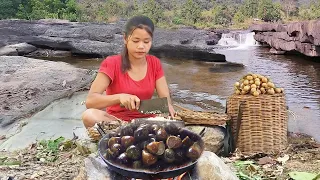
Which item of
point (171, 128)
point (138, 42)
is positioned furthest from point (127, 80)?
point (171, 128)

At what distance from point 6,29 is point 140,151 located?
21.3 metres

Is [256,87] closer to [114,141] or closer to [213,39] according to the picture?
[114,141]

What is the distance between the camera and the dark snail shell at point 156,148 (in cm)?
197

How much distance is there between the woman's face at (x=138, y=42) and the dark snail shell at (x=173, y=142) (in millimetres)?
1111

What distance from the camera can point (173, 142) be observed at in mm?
2027

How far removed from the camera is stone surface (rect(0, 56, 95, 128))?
6.36m

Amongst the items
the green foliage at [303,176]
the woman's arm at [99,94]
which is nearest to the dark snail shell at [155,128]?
the woman's arm at [99,94]

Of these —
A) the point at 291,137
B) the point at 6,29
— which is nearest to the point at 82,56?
the point at 6,29

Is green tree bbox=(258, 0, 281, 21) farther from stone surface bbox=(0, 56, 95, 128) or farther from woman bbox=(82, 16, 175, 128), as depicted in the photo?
woman bbox=(82, 16, 175, 128)

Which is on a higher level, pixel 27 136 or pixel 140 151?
pixel 140 151

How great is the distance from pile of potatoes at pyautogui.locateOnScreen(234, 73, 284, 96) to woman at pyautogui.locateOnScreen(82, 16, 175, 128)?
84 cm

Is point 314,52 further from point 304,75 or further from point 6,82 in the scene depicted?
point 6,82

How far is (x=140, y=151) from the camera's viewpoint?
2.01 metres

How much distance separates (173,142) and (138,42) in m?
1.16
